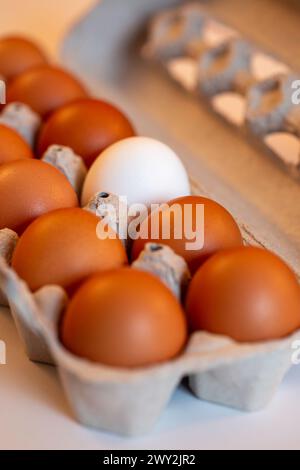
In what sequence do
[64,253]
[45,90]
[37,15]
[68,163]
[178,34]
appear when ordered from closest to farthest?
[64,253]
[68,163]
[45,90]
[178,34]
[37,15]

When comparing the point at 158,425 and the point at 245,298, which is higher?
the point at 245,298

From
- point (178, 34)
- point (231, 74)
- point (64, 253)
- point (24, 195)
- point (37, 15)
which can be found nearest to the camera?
point (64, 253)

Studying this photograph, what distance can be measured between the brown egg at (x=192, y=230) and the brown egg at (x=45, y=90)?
40 cm

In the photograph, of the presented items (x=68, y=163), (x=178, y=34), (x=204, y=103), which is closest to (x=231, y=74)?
(x=204, y=103)

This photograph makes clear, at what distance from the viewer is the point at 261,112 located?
1096mm

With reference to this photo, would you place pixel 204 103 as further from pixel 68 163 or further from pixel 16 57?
pixel 68 163

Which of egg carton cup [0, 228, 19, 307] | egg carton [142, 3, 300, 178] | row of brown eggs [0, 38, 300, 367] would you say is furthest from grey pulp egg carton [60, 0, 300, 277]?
egg carton cup [0, 228, 19, 307]

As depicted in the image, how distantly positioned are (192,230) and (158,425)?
7.6 inches

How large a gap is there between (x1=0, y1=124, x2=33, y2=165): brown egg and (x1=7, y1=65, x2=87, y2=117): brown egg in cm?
16

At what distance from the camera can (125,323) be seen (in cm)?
64

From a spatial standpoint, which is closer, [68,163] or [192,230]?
[192,230]

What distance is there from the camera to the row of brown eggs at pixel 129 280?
2.11 ft
